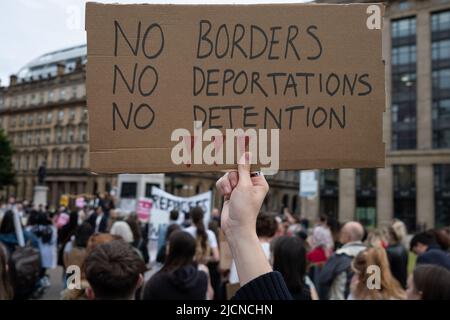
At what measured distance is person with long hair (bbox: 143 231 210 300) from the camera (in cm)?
385

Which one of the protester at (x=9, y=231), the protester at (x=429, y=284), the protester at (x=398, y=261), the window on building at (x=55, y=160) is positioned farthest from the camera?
the window on building at (x=55, y=160)

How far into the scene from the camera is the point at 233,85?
2160mm

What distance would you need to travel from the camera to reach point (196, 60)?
7.07 ft

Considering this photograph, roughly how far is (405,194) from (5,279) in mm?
45450

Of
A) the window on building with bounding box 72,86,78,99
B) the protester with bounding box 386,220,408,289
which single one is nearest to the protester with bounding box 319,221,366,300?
the protester with bounding box 386,220,408,289

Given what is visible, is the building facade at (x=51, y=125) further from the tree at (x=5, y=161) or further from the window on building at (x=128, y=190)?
the window on building at (x=128, y=190)

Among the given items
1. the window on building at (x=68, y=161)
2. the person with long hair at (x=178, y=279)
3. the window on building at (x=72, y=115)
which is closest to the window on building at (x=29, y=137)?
the window on building at (x=68, y=161)

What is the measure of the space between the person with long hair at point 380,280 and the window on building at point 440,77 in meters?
43.3

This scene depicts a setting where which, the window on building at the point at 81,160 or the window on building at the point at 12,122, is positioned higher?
the window on building at the point at 12,122

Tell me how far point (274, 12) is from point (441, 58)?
46.0m

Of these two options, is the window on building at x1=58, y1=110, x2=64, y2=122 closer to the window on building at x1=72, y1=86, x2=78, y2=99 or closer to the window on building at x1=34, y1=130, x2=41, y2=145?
the window on building at x1=72, y1=86, x2=78, y2=99

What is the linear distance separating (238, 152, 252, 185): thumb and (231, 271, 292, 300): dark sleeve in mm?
411

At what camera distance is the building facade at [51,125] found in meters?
72.6

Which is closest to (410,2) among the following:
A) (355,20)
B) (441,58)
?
(441,58)
